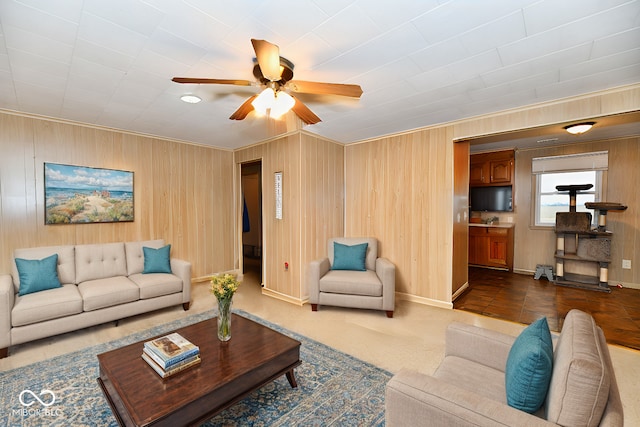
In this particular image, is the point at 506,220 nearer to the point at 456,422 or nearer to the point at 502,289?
the point at 502,289

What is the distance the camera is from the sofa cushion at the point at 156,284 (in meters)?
3.25

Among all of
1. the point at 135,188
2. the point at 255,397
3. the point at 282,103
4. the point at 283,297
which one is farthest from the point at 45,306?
the point at 282,103

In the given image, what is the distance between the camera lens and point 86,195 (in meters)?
3.68

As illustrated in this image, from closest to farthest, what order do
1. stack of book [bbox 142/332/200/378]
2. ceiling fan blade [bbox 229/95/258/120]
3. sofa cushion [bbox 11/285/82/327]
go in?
stack of book [bbox 142/332/200/378], ceiling fan blade [bbox 229/95/258/120], sofa cushion [bbox 11/285/82/327]

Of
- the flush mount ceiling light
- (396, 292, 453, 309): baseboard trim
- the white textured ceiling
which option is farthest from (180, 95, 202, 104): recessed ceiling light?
the flush mount ceiling light

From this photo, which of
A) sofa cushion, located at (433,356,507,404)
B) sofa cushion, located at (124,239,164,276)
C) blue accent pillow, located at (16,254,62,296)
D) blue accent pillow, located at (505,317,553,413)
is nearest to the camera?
blue accent pillow, located at (505,317,553,413)

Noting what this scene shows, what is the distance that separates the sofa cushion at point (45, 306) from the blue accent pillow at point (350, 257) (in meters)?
2.92

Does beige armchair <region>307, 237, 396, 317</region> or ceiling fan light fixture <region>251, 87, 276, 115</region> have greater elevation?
ceiling fan light fixture <region>251, 87, 276, 115</region>

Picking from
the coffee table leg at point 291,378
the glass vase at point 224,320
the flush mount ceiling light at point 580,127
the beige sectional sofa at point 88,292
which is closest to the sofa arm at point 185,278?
the beige sectional sofa at point 88,292

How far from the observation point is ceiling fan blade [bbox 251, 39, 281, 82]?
4.99ft

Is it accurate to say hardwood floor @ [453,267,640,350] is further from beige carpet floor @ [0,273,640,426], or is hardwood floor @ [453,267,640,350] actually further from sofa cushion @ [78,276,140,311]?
sofa cushion @ [78,276,140,311]

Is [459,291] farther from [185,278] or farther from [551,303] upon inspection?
[185,278]

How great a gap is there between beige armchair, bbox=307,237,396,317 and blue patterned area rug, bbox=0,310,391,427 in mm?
1038

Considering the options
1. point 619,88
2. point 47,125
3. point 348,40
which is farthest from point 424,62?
point 47,125
